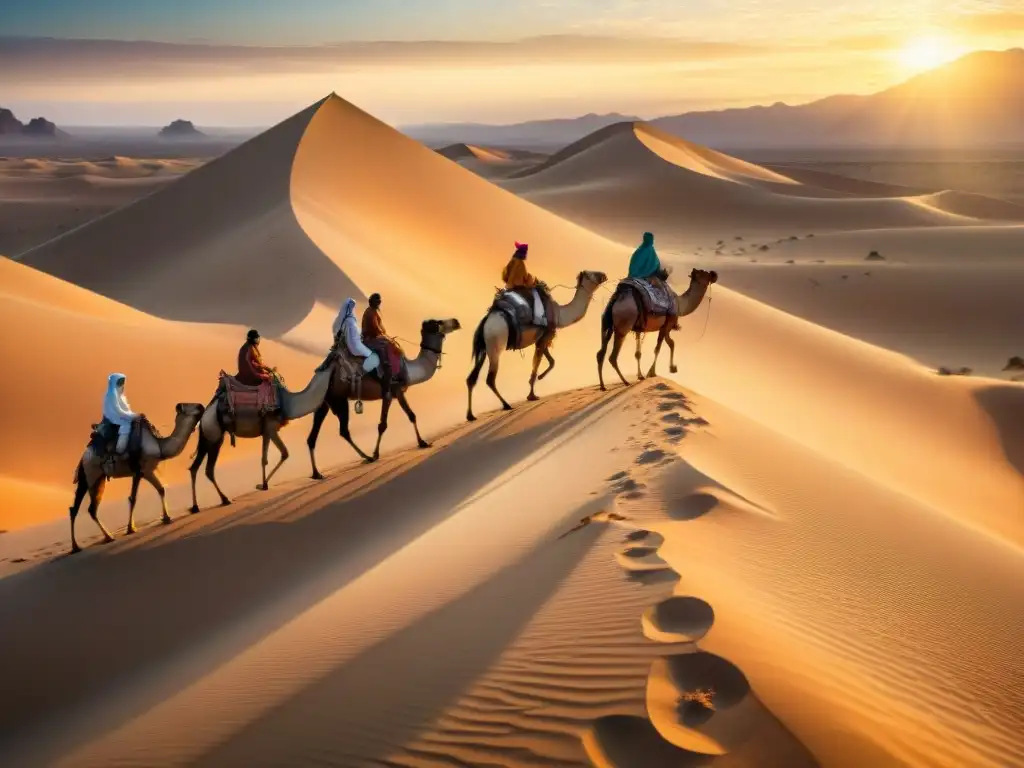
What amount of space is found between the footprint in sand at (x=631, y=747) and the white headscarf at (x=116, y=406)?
6844 mm

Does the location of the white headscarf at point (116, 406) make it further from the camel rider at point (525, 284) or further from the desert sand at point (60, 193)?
the desert sand at point (60, 193)

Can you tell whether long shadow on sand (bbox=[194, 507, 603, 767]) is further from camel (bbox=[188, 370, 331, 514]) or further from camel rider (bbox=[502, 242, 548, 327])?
camel rider (bbox=[502, 242, 548, 327])

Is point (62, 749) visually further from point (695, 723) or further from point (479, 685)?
point (695, 723)

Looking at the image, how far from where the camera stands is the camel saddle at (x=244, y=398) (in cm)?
1007

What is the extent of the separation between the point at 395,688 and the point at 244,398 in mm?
5926

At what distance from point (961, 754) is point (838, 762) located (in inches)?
34.7

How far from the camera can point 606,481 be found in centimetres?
847

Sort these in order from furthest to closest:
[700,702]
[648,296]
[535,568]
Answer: [648,296] → [535,568] → [700,702]

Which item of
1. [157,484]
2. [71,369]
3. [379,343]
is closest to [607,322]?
[379,343]

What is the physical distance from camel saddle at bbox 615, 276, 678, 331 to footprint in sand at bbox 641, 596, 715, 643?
835 cm

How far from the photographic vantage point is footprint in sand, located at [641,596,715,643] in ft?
15.6

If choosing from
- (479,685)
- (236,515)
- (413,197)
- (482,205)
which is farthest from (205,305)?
(479,685)

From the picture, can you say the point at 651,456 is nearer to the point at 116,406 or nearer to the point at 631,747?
the point at 631,747

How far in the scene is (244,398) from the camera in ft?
33.1
